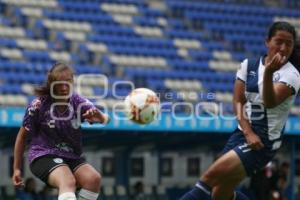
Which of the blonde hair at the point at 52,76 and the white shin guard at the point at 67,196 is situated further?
the blonde hair at the point at 52,76

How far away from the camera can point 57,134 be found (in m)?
8.66

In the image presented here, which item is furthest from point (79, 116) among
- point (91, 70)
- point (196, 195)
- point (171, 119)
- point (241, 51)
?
point (241, 51)

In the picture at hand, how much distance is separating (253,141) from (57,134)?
1.89 m

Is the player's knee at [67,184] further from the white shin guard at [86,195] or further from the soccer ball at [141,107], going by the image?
the soccer ball at [141,107]

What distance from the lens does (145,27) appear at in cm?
2433

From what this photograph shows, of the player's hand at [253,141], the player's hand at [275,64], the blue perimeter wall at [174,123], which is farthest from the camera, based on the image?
the blue perimeter wall at [174,123]

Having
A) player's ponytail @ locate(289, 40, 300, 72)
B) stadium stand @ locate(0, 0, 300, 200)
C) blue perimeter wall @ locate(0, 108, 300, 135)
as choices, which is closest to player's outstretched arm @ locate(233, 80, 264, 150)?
player's ponytail @ locate(289, 40, 300, 72)

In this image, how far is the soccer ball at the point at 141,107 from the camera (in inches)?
358

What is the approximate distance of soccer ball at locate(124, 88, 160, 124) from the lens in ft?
29.9

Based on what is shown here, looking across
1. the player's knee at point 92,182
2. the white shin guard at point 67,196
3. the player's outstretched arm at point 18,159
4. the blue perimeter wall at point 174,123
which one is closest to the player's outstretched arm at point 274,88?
the player's knee at point 92,182

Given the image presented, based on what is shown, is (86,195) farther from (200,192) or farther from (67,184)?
(200,192)

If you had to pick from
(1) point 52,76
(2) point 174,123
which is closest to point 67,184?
(1) point 52,76

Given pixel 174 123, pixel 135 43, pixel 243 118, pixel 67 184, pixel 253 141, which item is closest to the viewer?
pixel 253 141

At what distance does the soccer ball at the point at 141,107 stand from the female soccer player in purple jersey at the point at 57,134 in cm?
51
